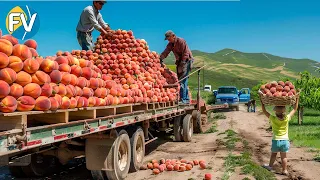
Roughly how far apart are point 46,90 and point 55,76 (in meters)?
0.39

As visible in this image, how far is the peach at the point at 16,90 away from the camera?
444 centimetres

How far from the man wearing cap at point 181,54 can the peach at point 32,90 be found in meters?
8.97

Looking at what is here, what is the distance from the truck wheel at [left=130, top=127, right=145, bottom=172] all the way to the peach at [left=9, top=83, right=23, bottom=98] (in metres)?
4.29

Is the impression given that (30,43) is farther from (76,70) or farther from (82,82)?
(82,82)

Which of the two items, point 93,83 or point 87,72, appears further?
point 93,83

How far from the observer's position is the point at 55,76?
5.27m

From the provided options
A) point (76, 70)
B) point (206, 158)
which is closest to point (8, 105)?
point (76, 70)

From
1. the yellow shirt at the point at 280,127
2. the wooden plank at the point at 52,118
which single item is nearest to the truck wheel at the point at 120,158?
the wooden plank at the point at 52,118

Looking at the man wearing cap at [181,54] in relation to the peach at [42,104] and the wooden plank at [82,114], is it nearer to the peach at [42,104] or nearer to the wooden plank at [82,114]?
the wooden plank at [82,114]

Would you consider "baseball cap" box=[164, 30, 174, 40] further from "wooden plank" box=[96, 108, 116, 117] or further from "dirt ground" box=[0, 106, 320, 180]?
"wooden plank" box=[96, 108, 116, 117]

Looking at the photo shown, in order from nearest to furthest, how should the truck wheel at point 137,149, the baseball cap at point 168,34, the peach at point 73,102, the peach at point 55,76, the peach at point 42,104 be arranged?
the peach at point 42,104 < the peach at point 55,76 < the peach at point 73,102 < the truck wheel at point 137,149 < the baseball cap at point 168,34

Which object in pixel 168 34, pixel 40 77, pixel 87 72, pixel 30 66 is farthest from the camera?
pixel 168 34

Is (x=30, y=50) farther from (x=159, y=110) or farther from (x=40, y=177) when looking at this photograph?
(x=159, y=110)

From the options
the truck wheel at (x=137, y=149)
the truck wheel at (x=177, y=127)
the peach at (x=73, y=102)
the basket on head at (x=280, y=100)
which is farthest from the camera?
the truck wheel at (x=177, y=127)
